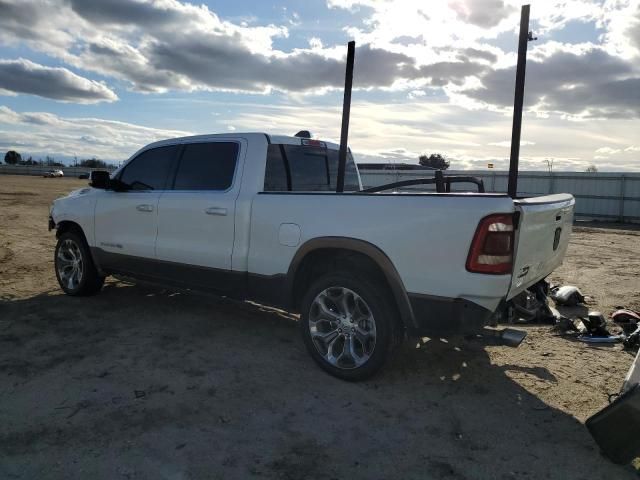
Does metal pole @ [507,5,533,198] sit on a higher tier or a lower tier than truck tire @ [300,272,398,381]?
higher

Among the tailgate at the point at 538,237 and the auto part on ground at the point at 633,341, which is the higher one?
the tailgate at the point at 538,237

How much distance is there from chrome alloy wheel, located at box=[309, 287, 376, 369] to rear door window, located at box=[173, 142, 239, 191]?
4.97 feet

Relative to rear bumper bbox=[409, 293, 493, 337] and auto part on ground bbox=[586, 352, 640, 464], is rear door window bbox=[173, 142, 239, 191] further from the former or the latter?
auto part on ground bbox=[586, 352, 640, 464]

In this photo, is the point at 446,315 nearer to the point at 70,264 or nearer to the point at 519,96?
the point at 519,96

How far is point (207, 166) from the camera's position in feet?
16.9

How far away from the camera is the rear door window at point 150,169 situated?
5.54 meters

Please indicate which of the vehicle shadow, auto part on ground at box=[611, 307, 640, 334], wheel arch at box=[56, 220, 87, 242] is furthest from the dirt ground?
wheel arch at box=[56, 220, 87, 242]

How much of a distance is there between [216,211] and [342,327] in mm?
1619

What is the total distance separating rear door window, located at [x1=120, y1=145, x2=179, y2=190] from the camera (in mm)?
5543

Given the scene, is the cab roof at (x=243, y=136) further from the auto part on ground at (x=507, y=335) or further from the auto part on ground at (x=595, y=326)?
the auto part on ground at (x=595, y=326)

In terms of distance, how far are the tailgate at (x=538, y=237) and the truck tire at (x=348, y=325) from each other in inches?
36.0

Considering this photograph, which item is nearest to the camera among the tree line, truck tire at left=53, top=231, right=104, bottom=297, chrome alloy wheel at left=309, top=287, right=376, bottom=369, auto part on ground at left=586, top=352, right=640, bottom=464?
auto part on ground at left=586, top=352, right=640, bottom=464

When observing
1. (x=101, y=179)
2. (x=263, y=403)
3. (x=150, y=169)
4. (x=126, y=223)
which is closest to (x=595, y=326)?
(x=263, y=403)

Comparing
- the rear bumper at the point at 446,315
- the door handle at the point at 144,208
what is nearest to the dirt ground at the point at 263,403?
the rear bumper at the point at 446,315
